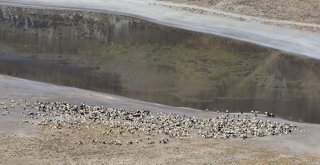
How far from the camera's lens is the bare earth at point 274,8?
171 feet

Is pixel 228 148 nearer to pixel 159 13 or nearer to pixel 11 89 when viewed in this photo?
pixel 11 89

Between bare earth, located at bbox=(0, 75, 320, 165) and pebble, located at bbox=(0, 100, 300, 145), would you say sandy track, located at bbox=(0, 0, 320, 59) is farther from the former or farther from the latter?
bare earth, located at bbox=(0, 75, 320, 165)

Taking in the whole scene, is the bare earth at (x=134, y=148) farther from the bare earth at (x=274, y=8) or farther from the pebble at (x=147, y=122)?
the bare earth at (x=274, y=8)

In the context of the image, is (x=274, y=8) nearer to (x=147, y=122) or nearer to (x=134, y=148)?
(x=147, y=122)

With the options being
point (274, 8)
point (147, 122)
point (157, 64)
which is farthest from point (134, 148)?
point (274, 8)

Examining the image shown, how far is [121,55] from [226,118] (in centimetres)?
1333

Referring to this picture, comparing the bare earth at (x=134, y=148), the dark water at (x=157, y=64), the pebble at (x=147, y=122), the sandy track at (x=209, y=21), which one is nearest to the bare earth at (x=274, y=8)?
the sandy track at (x=209, y=21)

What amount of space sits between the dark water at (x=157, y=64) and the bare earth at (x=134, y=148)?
18.3ft

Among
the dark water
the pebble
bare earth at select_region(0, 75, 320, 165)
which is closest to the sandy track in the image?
the dark water

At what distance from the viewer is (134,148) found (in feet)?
79.7

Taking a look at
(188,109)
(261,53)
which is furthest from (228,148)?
(261,53)

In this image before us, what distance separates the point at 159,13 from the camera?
51562mm

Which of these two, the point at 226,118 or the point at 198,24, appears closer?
the point at 226,118

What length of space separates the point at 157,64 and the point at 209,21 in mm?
12040
